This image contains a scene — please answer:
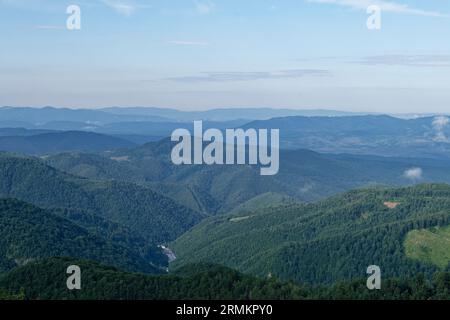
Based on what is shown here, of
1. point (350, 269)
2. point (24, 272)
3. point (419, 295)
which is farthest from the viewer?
point (350, 269)

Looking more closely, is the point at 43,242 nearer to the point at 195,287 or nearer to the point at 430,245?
the point at 195,287

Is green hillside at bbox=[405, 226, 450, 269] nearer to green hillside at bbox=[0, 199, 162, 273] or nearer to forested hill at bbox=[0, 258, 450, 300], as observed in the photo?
forested hill at bbox=[0, 258, 450, 300]

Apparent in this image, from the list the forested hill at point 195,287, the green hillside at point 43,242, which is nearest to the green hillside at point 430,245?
the forested hill at point 195,287

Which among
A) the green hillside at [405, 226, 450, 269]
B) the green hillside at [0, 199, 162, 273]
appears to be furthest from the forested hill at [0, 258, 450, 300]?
the green hillside at [405, 226, 450, 269]

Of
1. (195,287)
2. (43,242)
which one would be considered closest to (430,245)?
(195,287)

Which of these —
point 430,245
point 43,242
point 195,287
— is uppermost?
point 195,287

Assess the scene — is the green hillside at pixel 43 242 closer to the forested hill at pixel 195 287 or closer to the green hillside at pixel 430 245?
the forested hill at pixel 195 287
